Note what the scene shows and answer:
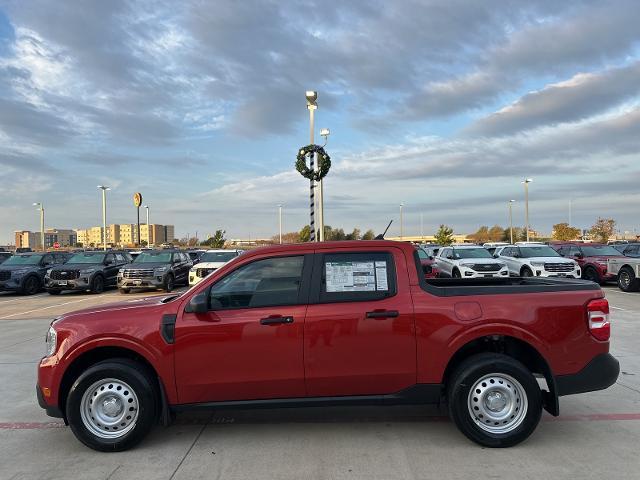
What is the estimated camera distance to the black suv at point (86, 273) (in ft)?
62.2

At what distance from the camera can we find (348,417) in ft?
17.1

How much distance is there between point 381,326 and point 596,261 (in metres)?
18.4

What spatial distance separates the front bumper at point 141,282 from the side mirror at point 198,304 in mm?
15355

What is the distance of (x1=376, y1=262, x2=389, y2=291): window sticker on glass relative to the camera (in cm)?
455

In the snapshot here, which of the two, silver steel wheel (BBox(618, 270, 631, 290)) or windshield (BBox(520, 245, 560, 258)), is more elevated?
windshield (BBox(520, 245, 560, 258))

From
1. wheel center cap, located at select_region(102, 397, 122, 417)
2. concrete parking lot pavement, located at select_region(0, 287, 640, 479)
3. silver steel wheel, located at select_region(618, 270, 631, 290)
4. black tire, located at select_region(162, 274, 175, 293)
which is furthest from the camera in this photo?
black tire, located at select_region(162, 274, 175, 293)

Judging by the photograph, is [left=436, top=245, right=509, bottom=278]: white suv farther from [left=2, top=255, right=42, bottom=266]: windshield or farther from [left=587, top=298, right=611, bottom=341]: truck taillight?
[left=2, top=255, right=42, bottom=266]: windshield

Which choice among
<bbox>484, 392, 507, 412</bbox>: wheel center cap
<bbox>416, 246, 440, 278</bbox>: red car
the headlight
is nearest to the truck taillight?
<bbox>484, 392, 507, 412</bbox>: wheel center cap

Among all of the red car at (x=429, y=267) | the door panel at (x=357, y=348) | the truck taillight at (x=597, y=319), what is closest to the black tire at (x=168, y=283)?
the red car at (x=429, y=267)

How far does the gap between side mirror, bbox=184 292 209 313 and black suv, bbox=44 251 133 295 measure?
1646cm

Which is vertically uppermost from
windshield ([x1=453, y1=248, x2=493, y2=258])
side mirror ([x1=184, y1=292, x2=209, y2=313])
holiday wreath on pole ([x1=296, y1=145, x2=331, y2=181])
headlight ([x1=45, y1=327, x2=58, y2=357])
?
holiday wreath on pole ([x1=296, y1=145, x2=331, y2=181])

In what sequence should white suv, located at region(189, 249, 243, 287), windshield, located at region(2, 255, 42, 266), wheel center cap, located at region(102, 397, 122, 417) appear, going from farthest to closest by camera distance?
windshield, located at region(2, 255, 42, 266)
white suv, located at region(189, 249, 243, 287)
wheel center cap, located at region(102, 397, 122, 417)

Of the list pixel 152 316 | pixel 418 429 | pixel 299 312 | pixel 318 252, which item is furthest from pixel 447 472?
pixel 152 316

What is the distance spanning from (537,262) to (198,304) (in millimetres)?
17405
